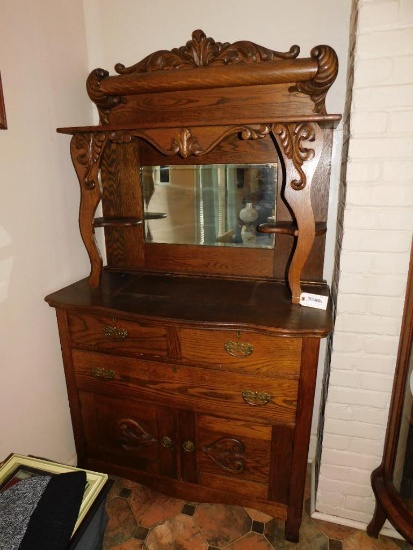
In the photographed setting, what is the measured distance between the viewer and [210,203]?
174cm

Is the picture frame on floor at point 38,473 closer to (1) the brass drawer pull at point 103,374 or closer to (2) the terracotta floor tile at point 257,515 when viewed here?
(1) the brass drawer pull at point 103,374

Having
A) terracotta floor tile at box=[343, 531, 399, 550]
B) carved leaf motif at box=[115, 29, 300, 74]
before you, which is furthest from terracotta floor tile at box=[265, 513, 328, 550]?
carved leaf motif at box=[115, 29, 300, 74]

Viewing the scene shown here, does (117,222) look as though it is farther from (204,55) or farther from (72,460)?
(72,460)

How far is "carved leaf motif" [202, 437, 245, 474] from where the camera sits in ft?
4.91

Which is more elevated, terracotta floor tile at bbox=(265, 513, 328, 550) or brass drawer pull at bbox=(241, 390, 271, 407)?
brass drawer pull at bbox=(241, 390, 271, 407)

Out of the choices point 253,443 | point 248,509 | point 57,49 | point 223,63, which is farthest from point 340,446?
point 57,49

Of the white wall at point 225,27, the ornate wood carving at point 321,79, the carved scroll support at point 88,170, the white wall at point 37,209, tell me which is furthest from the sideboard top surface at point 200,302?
the ornate wood carving at point 321,79

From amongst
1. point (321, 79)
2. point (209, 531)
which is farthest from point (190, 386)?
point (321, 79)

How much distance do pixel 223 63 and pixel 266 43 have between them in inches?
9.0

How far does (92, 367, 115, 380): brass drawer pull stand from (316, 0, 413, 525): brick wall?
0.99 m

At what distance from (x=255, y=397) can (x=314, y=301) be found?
1.55ft

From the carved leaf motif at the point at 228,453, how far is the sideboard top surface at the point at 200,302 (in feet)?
1.95

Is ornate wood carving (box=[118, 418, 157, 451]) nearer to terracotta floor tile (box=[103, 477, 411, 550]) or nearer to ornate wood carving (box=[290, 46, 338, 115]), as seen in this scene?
terracotta floor tile (box=[103, 477, 411, 550])

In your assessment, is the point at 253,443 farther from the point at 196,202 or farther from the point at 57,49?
the point at 57,49
